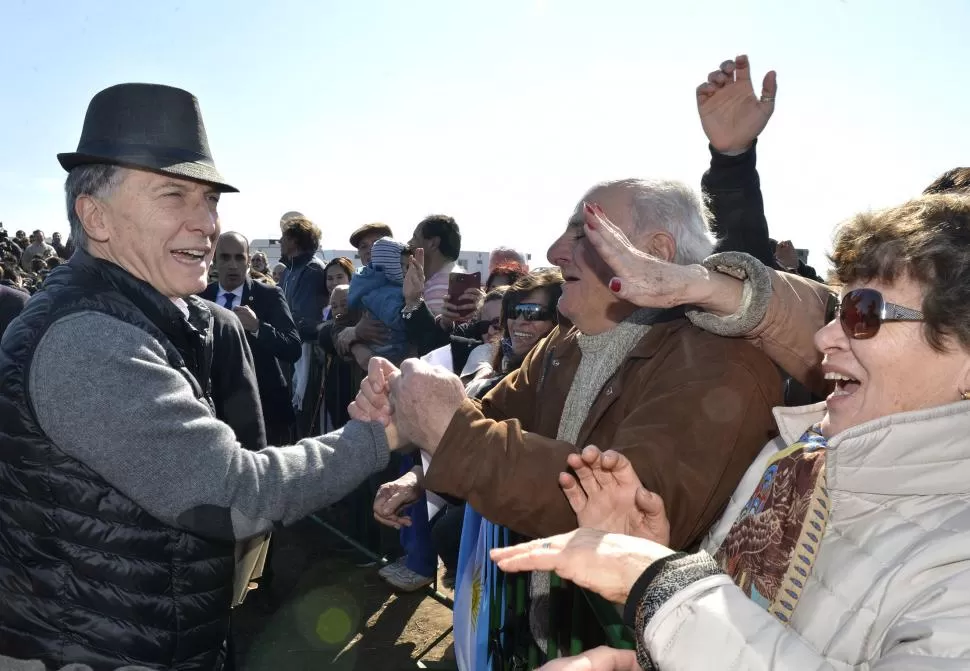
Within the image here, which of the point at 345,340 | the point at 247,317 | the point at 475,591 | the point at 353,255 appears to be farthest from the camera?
the point at 353,255

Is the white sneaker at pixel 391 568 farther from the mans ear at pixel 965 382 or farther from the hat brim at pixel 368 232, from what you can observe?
the mans ear at pixel 965 382

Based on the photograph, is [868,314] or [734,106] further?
[734,106]

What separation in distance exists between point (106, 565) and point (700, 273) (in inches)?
65.8

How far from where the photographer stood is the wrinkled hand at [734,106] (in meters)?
2.31

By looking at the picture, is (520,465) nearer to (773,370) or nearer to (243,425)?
(773,370)

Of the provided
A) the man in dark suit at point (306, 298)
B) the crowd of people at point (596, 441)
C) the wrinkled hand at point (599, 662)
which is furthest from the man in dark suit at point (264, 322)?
the wrinkled hand at point (599, 662)

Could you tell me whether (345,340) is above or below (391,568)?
above

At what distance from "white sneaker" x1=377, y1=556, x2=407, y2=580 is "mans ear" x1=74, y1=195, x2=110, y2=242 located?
3645mm

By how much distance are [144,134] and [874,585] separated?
2133 mm

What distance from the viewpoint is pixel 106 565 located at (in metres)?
1.74

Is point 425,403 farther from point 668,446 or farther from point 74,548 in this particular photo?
point 74,548

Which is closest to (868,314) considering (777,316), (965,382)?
(965,382)

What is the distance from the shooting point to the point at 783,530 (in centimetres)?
152

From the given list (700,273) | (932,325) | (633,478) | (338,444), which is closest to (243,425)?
(338,444)
